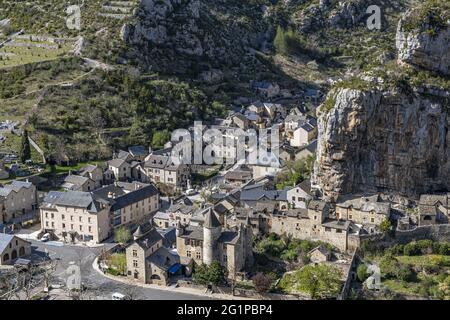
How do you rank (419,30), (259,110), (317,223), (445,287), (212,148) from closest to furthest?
(445,287), (317,223), (419,30), (212,148), (259,110)

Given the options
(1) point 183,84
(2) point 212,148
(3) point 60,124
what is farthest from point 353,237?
(1) point 183,84

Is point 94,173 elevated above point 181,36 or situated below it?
below

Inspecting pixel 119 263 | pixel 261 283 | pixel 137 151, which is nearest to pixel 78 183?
pixel 137 151

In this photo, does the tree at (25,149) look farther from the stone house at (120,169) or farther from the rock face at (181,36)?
the rock face at (181,36)

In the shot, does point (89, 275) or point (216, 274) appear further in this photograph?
point (89, 275)

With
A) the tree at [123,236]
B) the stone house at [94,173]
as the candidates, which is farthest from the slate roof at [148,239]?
the stone house at [94,173]

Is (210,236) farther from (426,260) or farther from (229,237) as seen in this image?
(426,260)

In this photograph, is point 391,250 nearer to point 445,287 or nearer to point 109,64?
point 445,287
